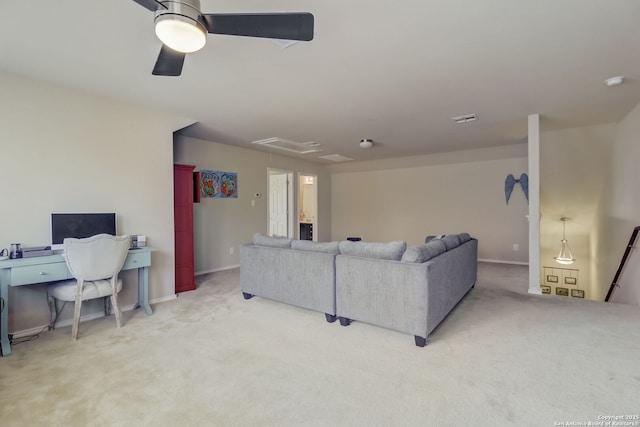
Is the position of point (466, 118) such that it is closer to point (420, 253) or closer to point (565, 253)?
point (420, 253)

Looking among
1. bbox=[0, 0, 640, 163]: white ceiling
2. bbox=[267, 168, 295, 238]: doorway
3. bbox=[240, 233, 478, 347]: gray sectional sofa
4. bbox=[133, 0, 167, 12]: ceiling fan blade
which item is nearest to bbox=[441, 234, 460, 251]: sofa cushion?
bbox=[240, 233, 478, 347]: gray sectional sofa

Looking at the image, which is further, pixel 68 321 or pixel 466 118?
pixel 466 118

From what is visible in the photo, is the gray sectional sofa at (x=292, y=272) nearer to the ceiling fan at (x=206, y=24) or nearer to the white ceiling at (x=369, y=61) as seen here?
the white ceiling at (x=369, y=61)

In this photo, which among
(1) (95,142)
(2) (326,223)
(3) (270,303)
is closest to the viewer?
(1) (95,142)

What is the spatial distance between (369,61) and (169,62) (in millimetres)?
1425

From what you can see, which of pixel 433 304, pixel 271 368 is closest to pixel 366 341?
pixel 433 304

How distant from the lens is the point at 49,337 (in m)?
2.54

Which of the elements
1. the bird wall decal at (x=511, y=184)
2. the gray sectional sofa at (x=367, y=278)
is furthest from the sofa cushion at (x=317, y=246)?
the bird wall decal at (x=511, y=184)

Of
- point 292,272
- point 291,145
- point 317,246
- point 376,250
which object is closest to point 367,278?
point 376,250

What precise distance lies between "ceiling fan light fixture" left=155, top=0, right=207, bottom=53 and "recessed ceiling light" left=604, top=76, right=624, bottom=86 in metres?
3.37

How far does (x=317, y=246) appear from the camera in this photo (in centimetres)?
304

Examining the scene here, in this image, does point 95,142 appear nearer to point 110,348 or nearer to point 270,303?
point 110,348

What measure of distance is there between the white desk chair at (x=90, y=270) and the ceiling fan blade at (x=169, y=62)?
1.56 m

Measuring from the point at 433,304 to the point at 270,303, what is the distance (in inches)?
70.4
